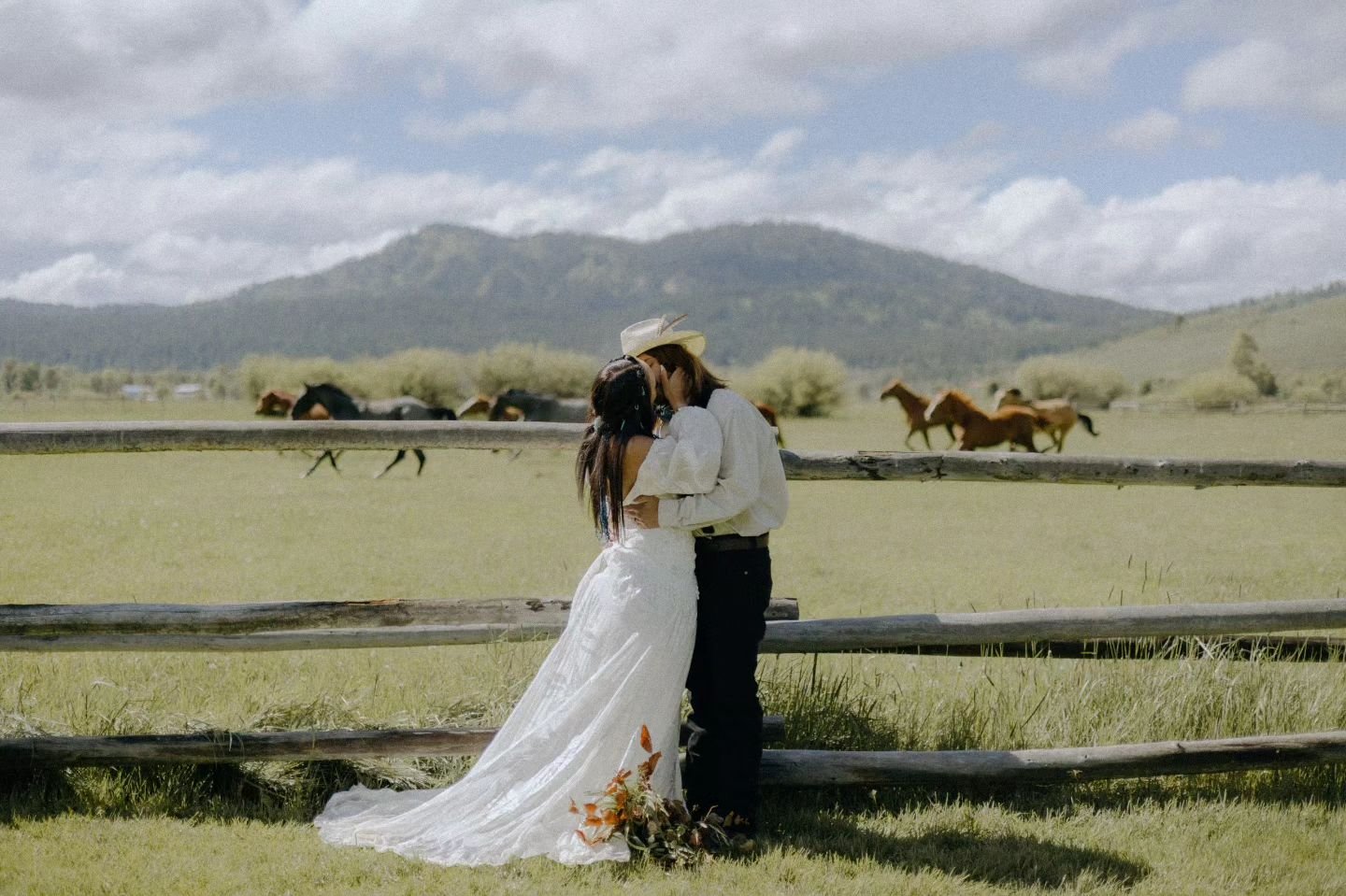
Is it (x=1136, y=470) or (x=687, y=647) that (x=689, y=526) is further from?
(x=1136, y=470)

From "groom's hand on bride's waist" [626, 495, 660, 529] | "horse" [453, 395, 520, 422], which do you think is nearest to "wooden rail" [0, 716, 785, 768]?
"groom's hand on bride's waist" [626, 495, 660, 529]

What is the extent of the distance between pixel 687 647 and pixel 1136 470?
102 inches

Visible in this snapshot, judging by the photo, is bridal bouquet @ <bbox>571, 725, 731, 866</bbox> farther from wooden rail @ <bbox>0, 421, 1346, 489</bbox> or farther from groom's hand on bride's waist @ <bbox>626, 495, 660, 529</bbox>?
wooden rail @ <bbox>0, 421, 1346, 489</bbox>

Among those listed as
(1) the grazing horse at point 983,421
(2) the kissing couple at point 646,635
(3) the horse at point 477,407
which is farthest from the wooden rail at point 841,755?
(3) the horse at point 477,407

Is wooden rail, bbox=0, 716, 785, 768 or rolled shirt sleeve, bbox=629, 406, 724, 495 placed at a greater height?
rolled shirt sleeve, bbox=629, 406, 724, 495

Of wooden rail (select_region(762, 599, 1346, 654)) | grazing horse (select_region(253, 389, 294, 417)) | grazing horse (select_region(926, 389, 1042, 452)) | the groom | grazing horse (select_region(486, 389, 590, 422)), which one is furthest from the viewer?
grazing horse (select_region(486, 389, 590, 422))

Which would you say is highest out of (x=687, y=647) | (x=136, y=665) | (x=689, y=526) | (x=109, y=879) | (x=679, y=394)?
(x=679, y=394)

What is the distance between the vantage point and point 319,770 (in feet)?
15.5

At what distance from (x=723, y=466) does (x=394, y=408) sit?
25.3 metres

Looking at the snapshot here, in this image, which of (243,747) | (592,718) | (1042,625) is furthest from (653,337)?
(243,747)

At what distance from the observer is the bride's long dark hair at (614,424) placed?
3.95 meters

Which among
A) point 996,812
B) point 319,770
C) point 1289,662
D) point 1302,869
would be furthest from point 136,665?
point 1289,662

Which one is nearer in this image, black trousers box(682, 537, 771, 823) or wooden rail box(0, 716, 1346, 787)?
black trousers box(682, 537, 771, 823)

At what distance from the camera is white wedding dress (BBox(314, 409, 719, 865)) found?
3.93 meters
